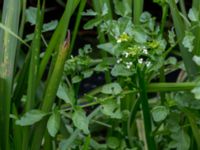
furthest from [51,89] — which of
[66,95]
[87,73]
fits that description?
[87,73]

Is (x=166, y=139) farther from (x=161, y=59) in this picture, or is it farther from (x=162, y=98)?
(x=161, y=59)

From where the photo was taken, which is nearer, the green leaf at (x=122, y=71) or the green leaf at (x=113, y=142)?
the green leaf at (x=122, y=71)

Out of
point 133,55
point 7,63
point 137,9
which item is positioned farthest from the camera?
point 137,9

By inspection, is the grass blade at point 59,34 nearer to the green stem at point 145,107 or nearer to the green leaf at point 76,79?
the green leaf at point 76,79

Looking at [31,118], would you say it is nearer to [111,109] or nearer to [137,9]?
[111,109]

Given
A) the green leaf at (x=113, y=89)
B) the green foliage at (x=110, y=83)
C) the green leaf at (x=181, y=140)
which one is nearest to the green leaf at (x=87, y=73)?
the green foliage at (x=110, y=83)

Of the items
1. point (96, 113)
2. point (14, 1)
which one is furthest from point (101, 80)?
point (14, 1)
